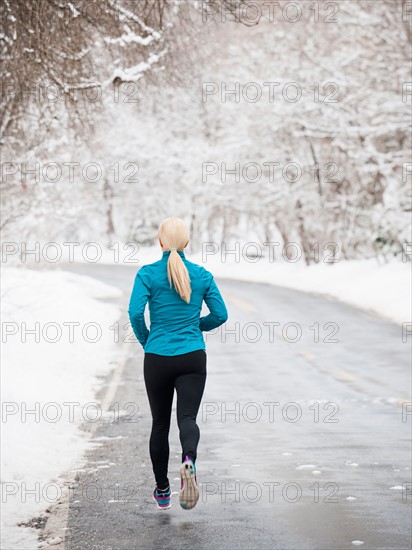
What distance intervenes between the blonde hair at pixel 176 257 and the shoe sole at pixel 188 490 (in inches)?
42.4

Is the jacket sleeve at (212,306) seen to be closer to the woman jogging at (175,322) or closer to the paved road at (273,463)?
the woman jogging at (175,322)

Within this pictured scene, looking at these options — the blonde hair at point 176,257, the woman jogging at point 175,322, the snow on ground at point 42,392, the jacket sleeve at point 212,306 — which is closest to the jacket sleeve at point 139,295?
the woman jogging at point 175,322

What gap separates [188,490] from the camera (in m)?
6.23

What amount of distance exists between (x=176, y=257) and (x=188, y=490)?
143 cm

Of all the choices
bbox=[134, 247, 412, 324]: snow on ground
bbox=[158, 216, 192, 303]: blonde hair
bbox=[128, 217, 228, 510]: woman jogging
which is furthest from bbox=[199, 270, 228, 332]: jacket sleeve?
bbox=[134, 247, 412, 324]: snow on ground

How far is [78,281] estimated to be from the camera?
3975 cm

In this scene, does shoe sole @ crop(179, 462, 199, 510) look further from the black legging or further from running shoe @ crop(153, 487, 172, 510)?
running shoe @ crop(153, 487, 172, 510)

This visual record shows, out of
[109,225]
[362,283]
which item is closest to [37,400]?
[362,283]

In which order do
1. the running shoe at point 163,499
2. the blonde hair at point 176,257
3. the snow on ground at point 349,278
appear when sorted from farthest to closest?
1. the snow on ground at point 349,278
2. the running shoe at point 163,499
3. the blonde hair at point 176,257

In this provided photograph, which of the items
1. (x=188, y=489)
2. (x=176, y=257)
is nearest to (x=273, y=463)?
(x=188, y=489)

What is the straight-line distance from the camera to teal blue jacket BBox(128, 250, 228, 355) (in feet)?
21.9

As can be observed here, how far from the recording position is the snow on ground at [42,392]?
8.03m

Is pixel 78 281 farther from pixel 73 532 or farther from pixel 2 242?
pixel 73 532

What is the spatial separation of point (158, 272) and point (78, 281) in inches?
1314
